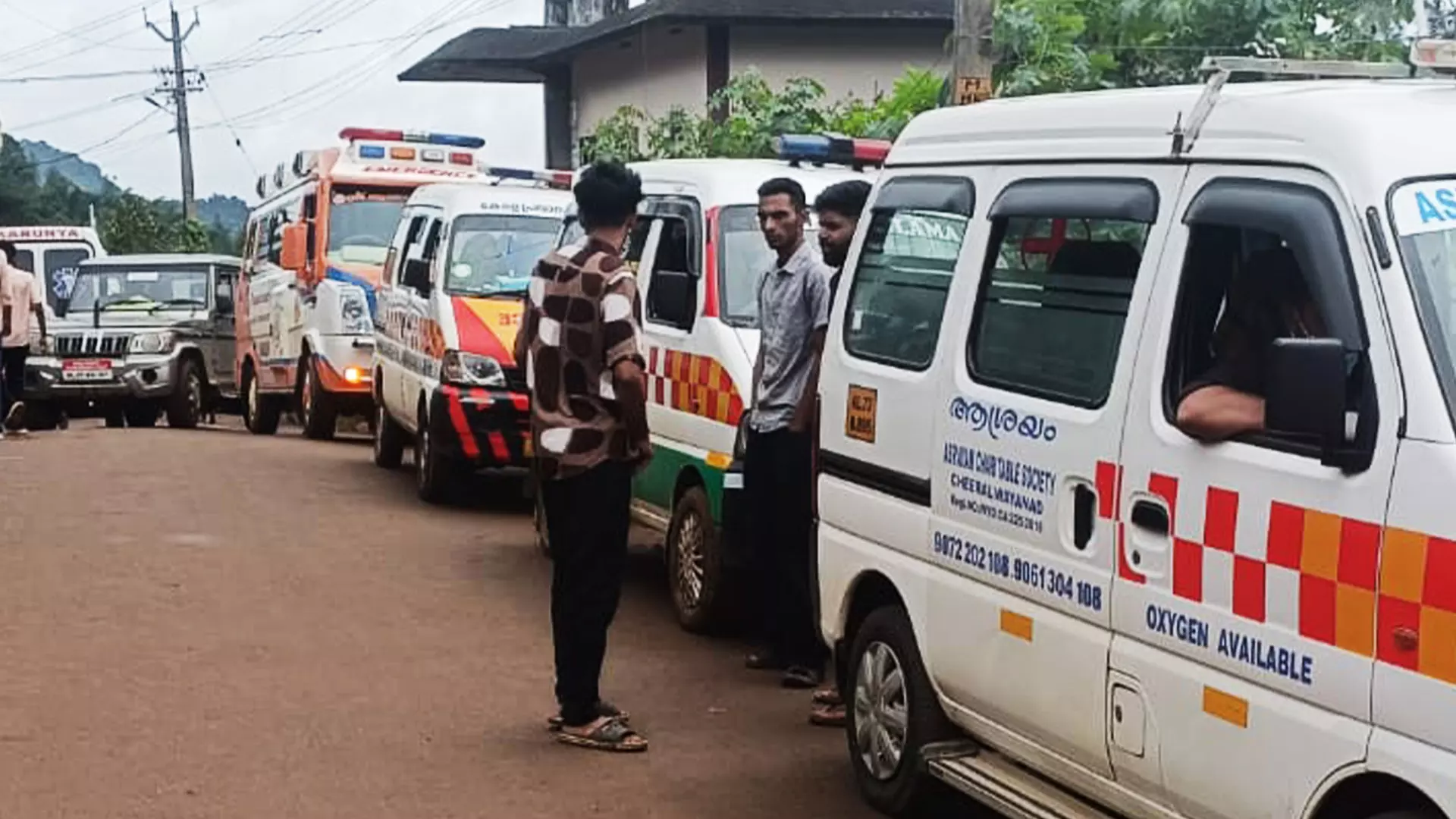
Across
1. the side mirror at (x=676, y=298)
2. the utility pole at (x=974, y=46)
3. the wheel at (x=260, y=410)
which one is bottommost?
the wheel at (x=260, y=410)

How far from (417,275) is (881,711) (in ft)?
29.2

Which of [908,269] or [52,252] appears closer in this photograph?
[908,269]

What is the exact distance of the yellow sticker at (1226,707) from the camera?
468 cm

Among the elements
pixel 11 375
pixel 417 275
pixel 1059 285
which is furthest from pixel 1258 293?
pixel 11 375

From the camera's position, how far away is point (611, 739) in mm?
7508

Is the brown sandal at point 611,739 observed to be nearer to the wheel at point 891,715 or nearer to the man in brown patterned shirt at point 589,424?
the man in brown patterned shirt at point 589,424

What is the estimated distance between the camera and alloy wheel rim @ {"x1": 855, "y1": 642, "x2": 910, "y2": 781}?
6598 millimetres

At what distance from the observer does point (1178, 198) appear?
515cm

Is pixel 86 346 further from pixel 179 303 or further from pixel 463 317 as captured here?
pixel 463 317

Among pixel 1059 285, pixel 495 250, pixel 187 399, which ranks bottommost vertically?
pixel 187 399

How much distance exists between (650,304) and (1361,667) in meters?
6.11

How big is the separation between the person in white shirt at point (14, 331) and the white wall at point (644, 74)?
25.7 feet

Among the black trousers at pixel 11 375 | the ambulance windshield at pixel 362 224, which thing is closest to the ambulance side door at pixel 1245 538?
the ambulance windshield at pixel 362 224

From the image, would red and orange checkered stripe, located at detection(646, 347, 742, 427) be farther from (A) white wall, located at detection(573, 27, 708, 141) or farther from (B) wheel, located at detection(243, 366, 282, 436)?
(A) white wall, located at detection(573, 27, 708, 141)
